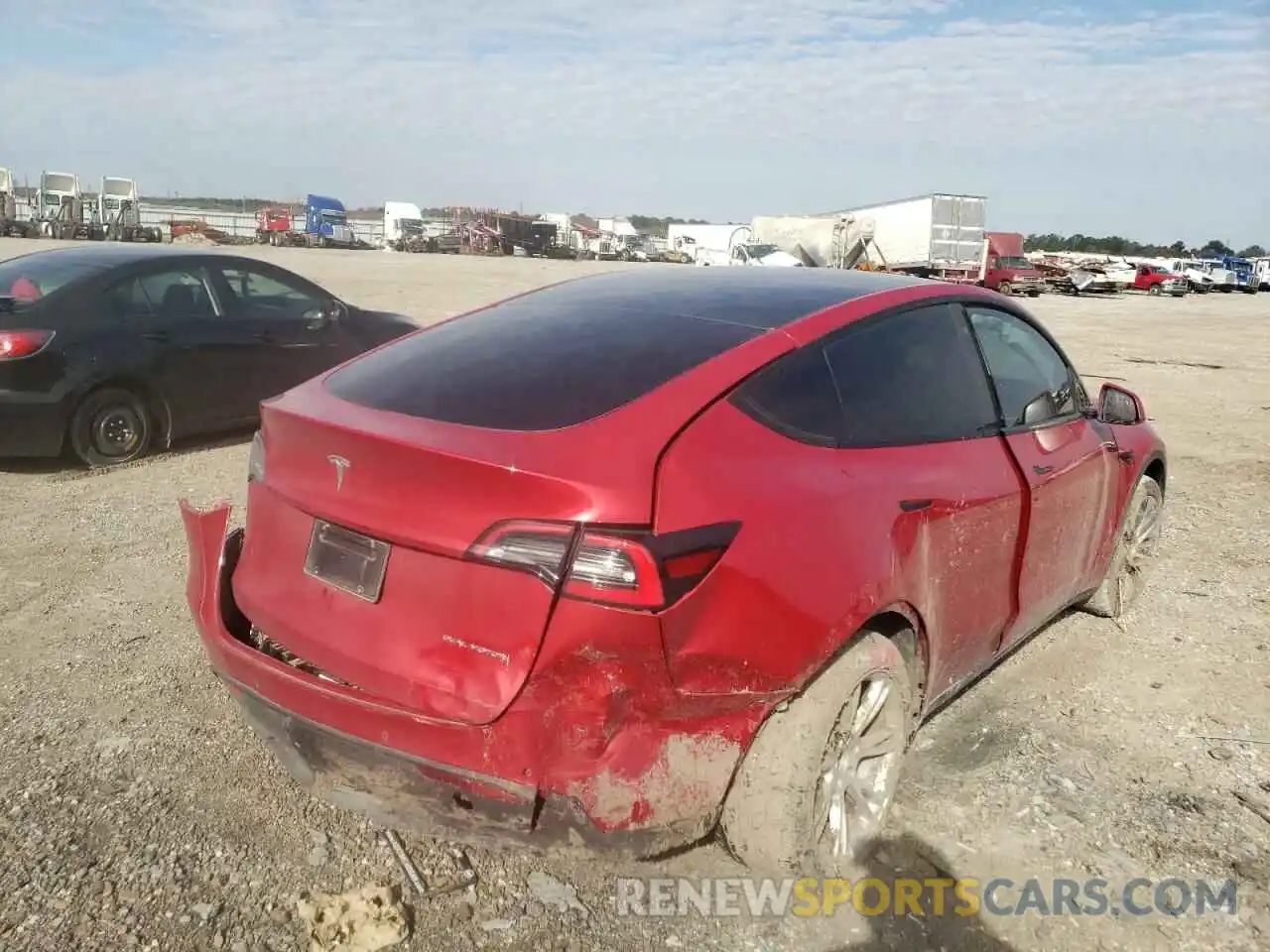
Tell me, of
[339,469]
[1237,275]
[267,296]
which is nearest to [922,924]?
[339,469]

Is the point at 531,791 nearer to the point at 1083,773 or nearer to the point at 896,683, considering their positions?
the point at 896,683

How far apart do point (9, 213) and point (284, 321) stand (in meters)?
46.5

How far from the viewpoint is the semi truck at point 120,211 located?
4322 centimetres

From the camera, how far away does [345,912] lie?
2547 mm

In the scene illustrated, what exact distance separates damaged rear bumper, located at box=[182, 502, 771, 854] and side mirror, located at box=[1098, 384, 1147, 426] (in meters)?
2.67

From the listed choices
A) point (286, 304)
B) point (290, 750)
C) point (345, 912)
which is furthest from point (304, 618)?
point (286, 304)

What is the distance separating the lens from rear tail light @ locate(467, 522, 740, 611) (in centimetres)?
219

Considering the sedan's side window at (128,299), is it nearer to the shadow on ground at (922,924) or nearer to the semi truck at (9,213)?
the shadow on ground at (922,924)

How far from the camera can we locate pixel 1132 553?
4.84 m

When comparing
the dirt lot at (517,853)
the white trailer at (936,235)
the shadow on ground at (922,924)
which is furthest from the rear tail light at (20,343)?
the white trailer at (936,235)

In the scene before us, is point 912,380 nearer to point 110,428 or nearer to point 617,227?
point 110,428

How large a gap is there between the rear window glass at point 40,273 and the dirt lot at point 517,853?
1753 millimetres

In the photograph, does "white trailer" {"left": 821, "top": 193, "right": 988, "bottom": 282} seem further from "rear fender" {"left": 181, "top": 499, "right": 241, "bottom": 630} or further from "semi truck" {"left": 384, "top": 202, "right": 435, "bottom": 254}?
"rear fender" {"left": 181, "top": 499, "right": 241, "bottom": 630}

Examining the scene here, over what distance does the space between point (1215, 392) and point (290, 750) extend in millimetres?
12984
